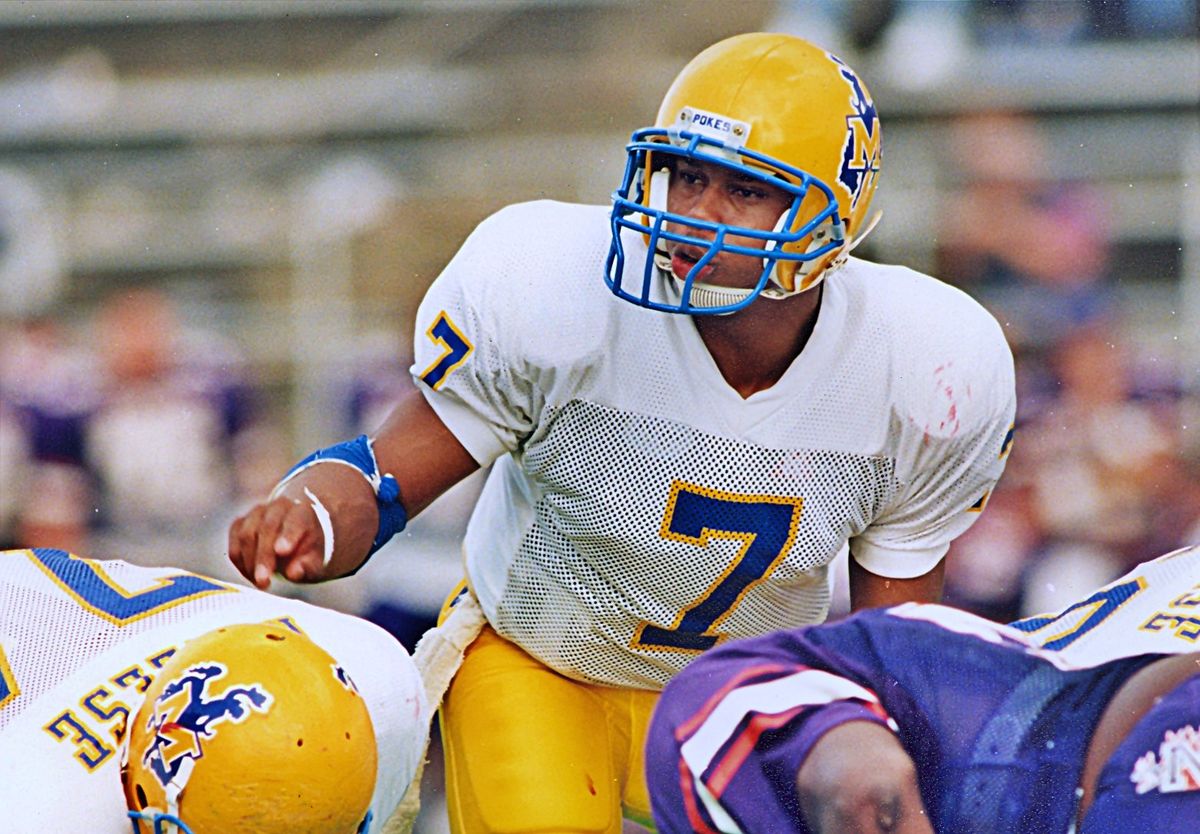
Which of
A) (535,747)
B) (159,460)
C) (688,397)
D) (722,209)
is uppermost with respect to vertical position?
(722,209)

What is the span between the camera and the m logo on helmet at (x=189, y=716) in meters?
2.23

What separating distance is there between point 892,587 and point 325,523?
3.39 ft

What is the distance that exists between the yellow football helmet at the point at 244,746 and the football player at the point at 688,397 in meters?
0.37

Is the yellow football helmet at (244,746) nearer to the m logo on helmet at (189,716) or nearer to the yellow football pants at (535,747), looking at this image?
the m logo on helmet at (189,716)

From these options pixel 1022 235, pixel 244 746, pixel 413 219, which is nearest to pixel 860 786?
pixel 244 746

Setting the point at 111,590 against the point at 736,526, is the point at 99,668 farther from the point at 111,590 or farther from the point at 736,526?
the point at 736,526

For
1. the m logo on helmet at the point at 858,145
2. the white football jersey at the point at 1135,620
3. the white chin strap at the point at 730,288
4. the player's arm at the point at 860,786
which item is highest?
the m logo on helmet at the point at 858,145

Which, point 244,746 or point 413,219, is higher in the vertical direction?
point 244,746

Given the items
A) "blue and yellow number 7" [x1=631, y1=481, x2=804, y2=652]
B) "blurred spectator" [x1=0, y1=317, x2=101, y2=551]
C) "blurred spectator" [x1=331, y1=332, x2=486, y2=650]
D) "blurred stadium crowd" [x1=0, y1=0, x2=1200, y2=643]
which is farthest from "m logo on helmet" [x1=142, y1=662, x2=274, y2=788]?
"blurred spectator" [x1=0, y1=317, x2=101, y2=551]

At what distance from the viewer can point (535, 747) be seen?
2967 millimetres

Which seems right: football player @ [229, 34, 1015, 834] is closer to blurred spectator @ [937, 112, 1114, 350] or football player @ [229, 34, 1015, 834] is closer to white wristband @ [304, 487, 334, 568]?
white wristband @ [304, 487, 334, 568]

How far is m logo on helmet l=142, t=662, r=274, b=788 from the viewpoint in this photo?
7.32 feet

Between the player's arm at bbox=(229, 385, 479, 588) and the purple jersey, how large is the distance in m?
0.76

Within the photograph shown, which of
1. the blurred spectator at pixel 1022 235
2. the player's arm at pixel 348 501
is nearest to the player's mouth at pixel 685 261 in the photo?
the player's arm at pixel 348 501
